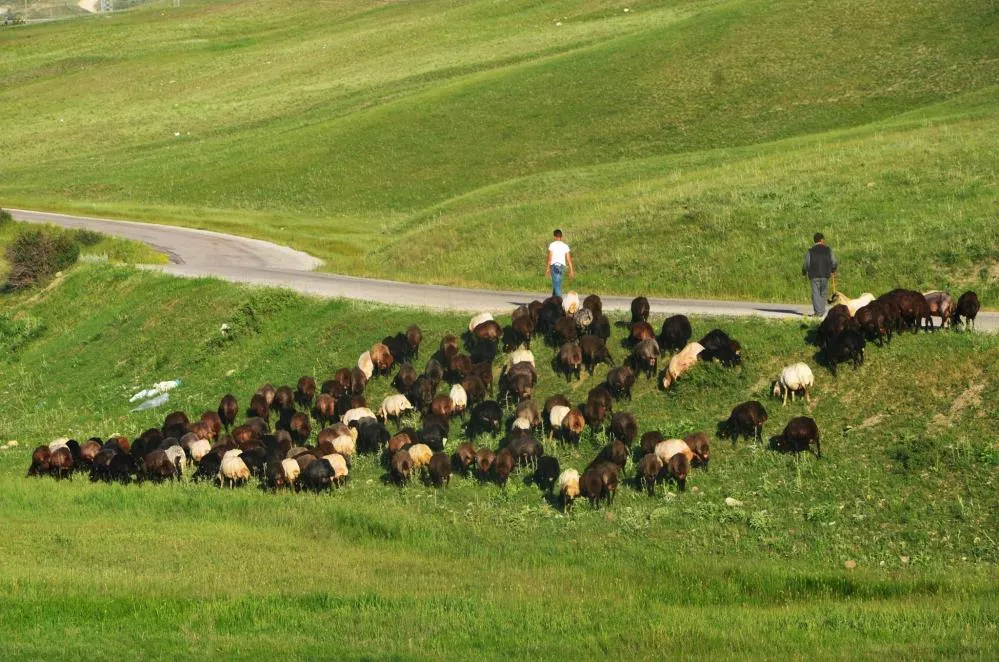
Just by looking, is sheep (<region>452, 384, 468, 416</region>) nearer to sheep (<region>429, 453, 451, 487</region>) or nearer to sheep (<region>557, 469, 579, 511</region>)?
sheep (<region>429, 453, 451, 487</region>)

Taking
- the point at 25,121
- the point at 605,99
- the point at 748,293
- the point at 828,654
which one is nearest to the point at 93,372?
the point at 748,293

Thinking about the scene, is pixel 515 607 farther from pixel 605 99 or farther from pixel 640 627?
pixel 605 99

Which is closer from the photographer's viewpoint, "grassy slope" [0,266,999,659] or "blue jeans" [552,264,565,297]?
"grassy slope" [0,266,999,659]

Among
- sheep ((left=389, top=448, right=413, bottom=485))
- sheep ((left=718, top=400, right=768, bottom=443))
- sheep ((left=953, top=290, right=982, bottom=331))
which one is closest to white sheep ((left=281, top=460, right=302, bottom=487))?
sheep ((left=389, top=448, right=413, bottom=485))

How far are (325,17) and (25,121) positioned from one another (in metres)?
56.0

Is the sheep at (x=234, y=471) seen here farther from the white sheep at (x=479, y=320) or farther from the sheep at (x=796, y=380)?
the sheep at (x=796, y=380)

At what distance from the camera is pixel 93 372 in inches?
1667

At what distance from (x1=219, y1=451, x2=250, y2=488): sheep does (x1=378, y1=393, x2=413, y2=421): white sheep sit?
3612 millimetres

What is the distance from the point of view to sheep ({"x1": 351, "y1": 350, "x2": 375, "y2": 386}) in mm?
32531

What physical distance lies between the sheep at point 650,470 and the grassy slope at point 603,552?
25 centimetres


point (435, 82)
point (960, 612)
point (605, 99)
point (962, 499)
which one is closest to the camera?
point (960, 612)

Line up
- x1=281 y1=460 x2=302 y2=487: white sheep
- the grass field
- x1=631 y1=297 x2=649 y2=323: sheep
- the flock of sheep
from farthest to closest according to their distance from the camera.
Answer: the grass field
x1=631 y1=297 x2=649 y2=323: sheep
x1=281 y1=460 x2=302 y2=487: white sheep
the flock of sheep

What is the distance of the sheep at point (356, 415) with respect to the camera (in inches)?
1166

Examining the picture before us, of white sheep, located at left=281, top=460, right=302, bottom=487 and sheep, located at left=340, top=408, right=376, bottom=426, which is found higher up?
sheep, located at left=340, top=408, right=376, bottom=426
